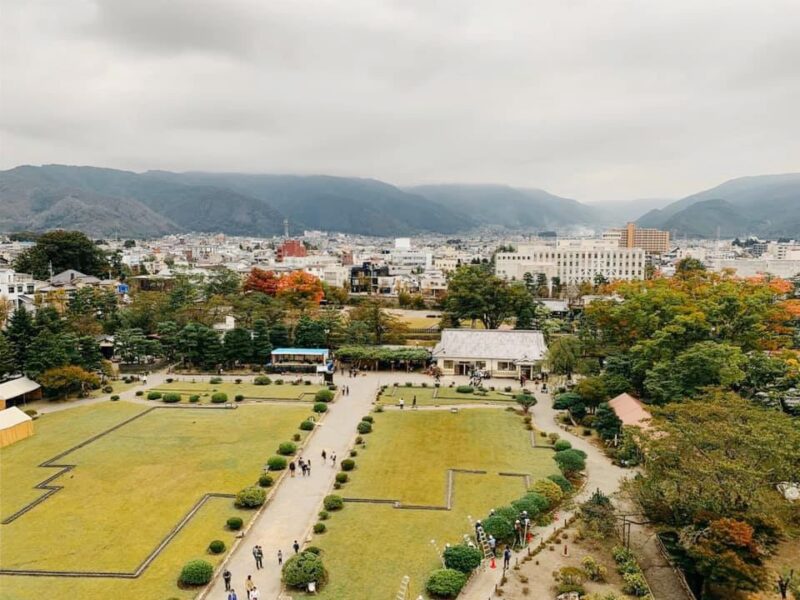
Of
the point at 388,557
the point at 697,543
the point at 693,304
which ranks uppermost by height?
the point at 693,304

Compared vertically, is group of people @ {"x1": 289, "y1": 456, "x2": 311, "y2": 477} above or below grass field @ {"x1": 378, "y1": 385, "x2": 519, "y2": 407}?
above

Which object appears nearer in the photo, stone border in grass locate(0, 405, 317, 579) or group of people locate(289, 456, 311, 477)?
stone border in grass locate(0, 405, 317, 579)

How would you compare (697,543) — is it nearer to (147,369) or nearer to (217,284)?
(147,369)

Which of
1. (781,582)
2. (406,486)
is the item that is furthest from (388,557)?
(781,582)

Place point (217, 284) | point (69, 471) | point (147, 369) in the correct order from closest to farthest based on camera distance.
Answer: point (69, 471) < point (147, 369) < point (217, 284)

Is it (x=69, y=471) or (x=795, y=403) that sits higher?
(x=795, y=403)

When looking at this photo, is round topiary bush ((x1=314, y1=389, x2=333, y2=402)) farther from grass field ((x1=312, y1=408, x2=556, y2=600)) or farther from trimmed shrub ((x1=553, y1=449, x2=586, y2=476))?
trimmed shrub ((x1=553, y1=449, x2=586, y2=476))

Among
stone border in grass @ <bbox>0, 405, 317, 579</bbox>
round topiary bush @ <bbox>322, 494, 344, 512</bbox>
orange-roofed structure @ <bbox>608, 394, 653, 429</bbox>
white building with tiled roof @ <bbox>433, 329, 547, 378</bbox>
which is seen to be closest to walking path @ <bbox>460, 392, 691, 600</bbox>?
orange-roofed structure @ <bbox>608, 394, 653, 429</bbox>

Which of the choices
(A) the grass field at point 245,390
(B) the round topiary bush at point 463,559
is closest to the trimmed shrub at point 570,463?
(B) the round topiary bush at point 463,559

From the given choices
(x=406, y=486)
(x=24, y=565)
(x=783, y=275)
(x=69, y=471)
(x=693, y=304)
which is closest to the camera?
(x=24, y=565)
